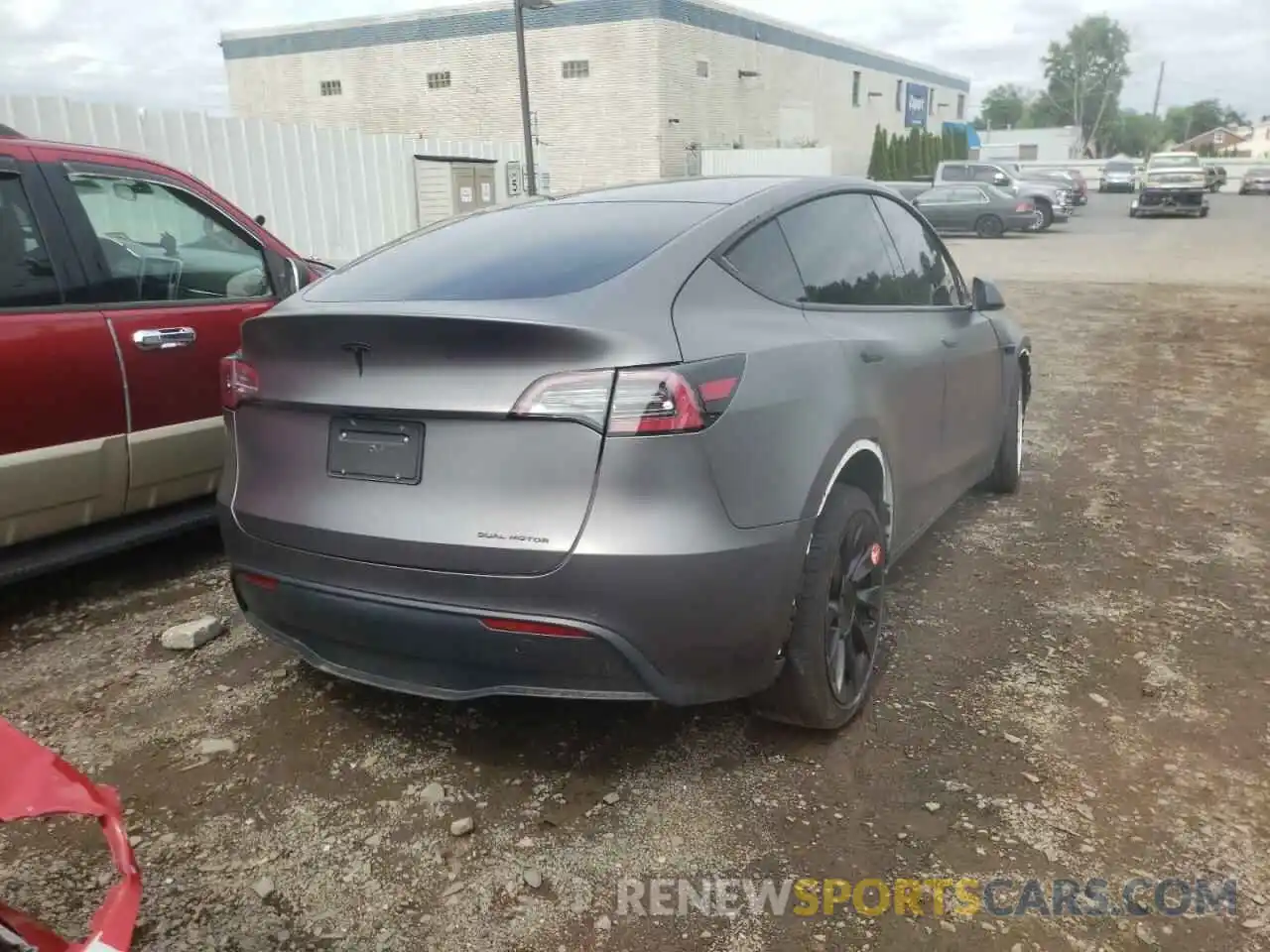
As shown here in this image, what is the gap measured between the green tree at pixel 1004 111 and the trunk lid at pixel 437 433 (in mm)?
121615

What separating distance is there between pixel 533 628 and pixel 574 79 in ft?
108

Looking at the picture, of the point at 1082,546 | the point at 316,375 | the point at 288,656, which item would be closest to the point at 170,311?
the point at 288,656

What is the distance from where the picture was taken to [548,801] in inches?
108

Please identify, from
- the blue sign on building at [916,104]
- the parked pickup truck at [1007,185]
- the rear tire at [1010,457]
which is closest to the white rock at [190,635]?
the rear tire at [1010,457]

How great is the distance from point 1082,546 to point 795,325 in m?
2.40

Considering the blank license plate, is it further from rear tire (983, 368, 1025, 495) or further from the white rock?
rear tire (983, 368, 1025, 495)

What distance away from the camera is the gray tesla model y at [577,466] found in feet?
7.88

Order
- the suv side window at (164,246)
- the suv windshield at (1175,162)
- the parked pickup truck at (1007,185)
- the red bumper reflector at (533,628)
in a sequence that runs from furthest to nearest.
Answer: the suv windshield at (1175,162), the parked pickup truck at (1007,185), the suv side window at (164,246), the red bumper reflector at (533,628)

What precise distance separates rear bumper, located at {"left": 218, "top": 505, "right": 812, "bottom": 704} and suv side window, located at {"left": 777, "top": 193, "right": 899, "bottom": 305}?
966mm

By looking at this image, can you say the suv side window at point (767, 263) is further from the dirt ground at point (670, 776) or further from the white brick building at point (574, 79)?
the white brick building at point (574, 79)

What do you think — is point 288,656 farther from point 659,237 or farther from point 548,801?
point 659,237

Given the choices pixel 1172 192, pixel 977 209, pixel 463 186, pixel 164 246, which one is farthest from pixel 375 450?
pixel 1172 192

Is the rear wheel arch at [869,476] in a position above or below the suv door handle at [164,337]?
below

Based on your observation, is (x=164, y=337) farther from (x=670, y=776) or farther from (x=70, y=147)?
(x=670, y=776)
